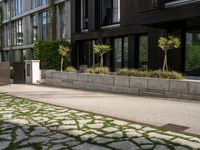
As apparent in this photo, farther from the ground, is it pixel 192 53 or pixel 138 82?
pixel 192 53

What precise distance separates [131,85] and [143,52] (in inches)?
303

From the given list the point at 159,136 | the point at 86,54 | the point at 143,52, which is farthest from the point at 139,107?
the point at 86,54

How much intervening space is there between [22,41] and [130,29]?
21.9m

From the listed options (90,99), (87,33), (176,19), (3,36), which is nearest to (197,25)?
(176,19)

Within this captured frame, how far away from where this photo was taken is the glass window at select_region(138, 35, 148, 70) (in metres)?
20.2

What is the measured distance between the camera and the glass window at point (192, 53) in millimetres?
16891

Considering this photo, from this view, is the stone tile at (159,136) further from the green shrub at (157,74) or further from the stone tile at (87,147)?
the green shrub at (157,74)

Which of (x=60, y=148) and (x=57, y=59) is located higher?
(x=57, y=59)

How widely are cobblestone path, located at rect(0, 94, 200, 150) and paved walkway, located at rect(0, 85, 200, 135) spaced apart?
2.45ft

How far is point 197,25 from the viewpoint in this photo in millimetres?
16688

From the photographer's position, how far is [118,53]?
22734 millimetres

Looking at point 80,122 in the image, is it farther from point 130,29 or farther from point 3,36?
point 3,36

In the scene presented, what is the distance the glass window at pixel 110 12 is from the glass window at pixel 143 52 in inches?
124

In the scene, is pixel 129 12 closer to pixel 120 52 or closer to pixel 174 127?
pixel 120 52
